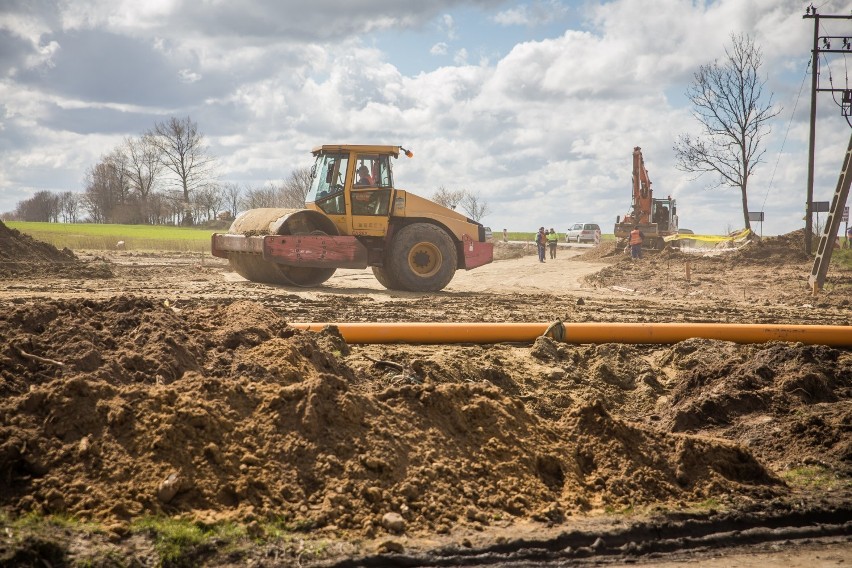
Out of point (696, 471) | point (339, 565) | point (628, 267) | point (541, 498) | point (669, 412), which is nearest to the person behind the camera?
point (339, 565)

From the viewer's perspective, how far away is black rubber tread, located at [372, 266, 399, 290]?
17.2 metres

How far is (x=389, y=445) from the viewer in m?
5.11

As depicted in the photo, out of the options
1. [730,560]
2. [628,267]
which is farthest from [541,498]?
[628,267]

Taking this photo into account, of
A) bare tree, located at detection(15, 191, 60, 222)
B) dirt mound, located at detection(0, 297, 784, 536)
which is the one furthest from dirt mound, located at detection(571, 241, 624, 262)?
bare tree, located at detection(15, 191, 60, 222)

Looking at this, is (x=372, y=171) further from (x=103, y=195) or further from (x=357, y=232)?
(x=103, y=195)

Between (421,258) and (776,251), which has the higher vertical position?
(421,258)

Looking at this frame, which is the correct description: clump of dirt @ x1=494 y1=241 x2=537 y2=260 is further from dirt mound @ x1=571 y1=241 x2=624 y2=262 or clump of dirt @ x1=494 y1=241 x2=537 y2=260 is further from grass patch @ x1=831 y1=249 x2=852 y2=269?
grass patch @ x1=831 y1=249 x2=852 y2=269

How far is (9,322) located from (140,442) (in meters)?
2.31

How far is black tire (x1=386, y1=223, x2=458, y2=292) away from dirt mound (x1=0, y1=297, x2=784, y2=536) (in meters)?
10.5

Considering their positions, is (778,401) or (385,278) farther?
(385,278)

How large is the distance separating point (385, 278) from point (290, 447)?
1263 cm

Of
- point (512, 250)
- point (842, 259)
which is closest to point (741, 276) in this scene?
point (842, 259)

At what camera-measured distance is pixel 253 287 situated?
55.0ft

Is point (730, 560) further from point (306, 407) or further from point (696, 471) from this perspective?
point (306, 407)
